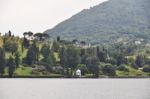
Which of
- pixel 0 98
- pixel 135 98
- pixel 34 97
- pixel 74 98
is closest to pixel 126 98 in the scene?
pixel 135 98

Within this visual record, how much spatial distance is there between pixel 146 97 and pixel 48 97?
752 inches

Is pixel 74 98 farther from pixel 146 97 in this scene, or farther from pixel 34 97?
pixel 146 97

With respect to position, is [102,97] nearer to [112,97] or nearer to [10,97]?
[112,97]

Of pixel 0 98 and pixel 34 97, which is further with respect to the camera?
pixel 34 97

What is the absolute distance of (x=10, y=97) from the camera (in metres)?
101

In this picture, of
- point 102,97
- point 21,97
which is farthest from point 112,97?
point 21,97

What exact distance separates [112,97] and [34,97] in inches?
589

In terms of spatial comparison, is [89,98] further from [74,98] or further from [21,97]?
[21,97]

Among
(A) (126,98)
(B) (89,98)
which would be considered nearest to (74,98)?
(B) (89,98)

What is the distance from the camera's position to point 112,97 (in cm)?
10462

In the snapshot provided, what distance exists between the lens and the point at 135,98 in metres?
102

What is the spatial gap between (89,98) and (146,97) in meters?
12.1

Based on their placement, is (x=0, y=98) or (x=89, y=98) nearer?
(x=0, y=98)

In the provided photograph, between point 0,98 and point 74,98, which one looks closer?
point 0,98
